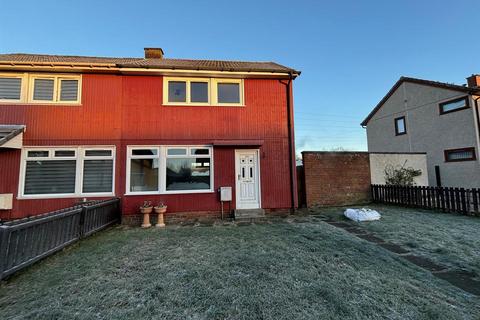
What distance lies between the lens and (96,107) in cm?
777

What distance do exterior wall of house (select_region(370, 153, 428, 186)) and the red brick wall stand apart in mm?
563

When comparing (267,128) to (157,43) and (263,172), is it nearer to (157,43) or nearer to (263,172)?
(263,172)

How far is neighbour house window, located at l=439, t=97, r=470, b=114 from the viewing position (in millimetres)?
12502

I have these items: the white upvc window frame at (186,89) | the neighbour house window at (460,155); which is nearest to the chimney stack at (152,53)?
the white upvc window frame at (186,89)

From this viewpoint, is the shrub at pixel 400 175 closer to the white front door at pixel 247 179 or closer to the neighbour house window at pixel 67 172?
the white front door at pixel 247 179

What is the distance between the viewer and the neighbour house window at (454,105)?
12502 millimetres

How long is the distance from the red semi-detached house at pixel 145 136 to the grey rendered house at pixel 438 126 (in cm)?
1184

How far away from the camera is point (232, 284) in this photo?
→ 3.06m

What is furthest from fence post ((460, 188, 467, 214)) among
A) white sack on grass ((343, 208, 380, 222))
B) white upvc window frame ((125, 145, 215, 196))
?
white upvc window frame ((125, 145, 215, 196))

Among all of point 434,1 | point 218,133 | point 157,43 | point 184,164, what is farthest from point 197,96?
point 434,1

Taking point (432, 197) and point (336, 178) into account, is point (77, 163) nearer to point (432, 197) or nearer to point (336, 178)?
point (336, 178)

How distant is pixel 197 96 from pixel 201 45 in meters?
7.12

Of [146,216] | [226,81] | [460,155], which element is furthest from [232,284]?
[460,155]

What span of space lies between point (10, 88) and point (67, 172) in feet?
12.1
